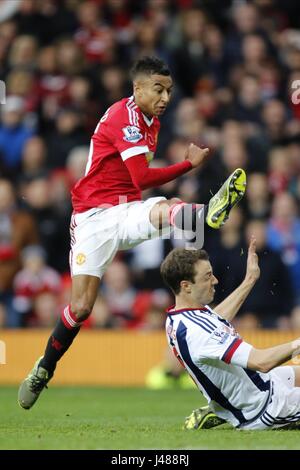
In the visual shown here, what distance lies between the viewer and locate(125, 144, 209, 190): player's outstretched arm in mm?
8133

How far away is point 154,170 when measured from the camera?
8.15 m

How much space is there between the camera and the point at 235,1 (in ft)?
55.1

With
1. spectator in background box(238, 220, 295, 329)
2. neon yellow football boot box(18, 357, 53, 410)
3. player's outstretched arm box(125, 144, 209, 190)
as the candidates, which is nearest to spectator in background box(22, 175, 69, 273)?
spectator in background box(238, 220, 295, 329)

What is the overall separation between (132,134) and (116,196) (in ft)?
1.91

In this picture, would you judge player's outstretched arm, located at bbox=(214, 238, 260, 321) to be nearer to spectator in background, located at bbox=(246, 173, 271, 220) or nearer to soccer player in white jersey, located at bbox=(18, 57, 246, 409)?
soccer player in white jersey, located at bbox=(18, 57, 246, 409)

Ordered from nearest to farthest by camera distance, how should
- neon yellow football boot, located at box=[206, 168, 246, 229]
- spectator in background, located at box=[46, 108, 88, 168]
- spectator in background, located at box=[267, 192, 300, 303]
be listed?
neon yellow football boot, located at box=[206, 168, 246, 229], spectator in background, located at box=[267, 192, 300, 303], spectator in background, located at box=[46, 108, 88, 168]

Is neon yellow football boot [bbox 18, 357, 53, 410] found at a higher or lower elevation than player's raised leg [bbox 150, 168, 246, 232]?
lower

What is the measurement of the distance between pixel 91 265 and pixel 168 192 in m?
5.26

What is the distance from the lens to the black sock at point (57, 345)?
8.65m

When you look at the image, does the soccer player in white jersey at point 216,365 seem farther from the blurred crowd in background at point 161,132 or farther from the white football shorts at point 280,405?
the blurred crowd in background at point 161,132

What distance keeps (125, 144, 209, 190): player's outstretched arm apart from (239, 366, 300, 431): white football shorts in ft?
5.32

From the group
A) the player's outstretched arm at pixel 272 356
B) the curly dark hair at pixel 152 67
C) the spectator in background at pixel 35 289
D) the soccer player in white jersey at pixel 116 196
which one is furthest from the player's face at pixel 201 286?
the spectator in background at pixel 35 289

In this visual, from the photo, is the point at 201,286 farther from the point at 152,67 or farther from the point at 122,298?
the point at 122,298
